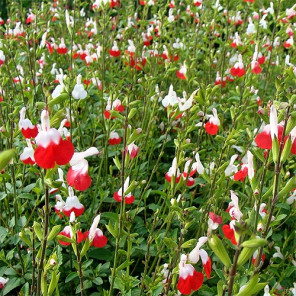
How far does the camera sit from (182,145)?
1780mm

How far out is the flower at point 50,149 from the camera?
1089 mm

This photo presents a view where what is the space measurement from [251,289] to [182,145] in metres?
0.84

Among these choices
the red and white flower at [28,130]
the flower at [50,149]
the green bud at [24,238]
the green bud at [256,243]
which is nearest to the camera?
the green bud at [256,243]

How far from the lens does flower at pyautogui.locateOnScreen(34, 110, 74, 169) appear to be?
109 cm

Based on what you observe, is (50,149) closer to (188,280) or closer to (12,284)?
(188,280)

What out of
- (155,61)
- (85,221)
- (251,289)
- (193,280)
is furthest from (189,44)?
(251,289)

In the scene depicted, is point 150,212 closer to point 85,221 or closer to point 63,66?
point 85,221

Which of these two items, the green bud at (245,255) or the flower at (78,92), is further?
the flower at (78,92)

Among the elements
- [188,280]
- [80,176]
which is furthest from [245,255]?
[80,176]

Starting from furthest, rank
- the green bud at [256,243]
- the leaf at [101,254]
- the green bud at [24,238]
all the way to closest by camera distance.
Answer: the leaf at [101,254] < the green bud at [24,238] < the green bud at [256,243]

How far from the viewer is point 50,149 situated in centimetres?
109

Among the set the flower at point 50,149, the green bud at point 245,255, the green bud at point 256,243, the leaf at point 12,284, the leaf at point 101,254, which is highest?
the flower at point 50,149

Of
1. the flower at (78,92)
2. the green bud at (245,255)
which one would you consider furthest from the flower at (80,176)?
the flower at (78,92)

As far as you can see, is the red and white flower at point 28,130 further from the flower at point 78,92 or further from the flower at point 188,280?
the flower at point 188,280
